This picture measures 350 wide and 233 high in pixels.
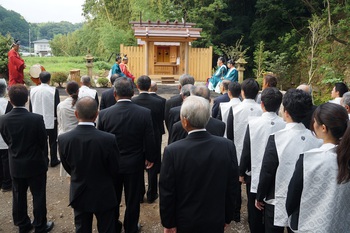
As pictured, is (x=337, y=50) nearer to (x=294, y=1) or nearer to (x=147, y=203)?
(x=294, y=1)

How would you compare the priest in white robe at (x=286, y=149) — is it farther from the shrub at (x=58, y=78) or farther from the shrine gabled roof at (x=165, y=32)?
the shrine gabled roof at (x=165, y=32)

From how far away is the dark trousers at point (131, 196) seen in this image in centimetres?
362

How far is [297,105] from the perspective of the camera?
8.77 feet

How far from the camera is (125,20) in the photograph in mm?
27766

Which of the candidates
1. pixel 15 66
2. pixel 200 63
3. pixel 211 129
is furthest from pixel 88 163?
pixel 200 63

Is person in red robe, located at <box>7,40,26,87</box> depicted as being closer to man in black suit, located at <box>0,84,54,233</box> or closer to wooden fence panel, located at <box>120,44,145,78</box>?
man in black suit, located at <box>0,84,54,233</box>

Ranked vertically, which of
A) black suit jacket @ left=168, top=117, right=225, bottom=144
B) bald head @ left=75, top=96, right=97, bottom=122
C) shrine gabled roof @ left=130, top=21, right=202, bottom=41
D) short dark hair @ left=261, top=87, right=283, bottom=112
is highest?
shrine gabled roof @ left=130, top=21, right=202, bottom=41

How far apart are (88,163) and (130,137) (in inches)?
31.0

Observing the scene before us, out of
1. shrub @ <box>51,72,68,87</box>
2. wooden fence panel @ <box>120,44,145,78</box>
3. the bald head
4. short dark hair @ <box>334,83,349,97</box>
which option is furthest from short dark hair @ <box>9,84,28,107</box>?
wooden fence panel @ <box>120,44,145,78</box>

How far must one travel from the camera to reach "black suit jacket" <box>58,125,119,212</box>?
281cm

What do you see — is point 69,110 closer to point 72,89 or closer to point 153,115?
point 72,89

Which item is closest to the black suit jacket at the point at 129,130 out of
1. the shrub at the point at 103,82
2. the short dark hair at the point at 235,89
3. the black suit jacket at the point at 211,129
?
the black suit jacket at the point at 211,129

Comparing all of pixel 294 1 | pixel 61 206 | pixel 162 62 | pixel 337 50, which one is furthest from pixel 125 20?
pixel 61 206

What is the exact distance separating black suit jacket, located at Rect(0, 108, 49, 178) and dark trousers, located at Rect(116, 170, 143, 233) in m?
1.00
